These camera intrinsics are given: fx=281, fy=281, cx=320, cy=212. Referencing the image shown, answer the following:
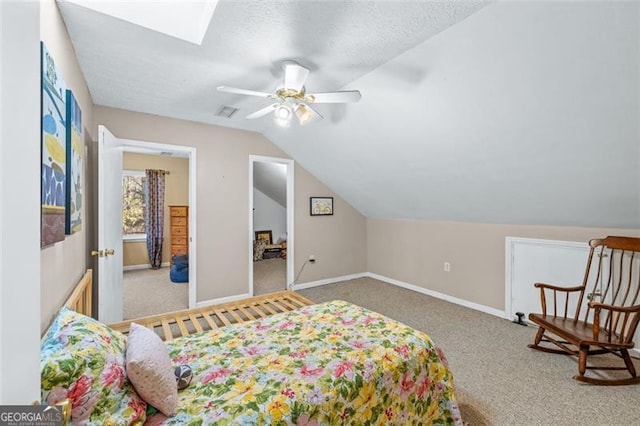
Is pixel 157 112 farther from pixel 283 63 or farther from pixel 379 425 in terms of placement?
pixel 379 425

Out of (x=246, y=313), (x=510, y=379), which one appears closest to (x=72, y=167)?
(x=246, y=313)

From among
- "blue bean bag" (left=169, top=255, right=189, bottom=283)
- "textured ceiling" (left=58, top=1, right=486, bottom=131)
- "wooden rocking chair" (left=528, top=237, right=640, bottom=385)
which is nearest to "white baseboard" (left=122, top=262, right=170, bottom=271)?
"blue bean bag" (left=169, top=255, right=189, bottom=283)

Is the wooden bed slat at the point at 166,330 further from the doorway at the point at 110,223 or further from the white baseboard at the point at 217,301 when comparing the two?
the white baseboard at the point at 217,301

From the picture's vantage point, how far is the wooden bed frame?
2121 millimetres

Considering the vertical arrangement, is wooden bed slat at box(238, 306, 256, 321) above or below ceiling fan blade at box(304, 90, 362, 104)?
below

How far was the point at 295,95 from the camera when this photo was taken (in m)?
2.10

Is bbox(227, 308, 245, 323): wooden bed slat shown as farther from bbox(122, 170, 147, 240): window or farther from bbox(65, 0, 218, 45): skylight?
bbox(122, 170, 147, 240): window

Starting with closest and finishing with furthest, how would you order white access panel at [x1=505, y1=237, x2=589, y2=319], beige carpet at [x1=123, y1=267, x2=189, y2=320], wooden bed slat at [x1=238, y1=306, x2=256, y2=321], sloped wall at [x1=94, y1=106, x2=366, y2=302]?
1. wooden bed slat at [x1=238, y1=306, x2=256, y2=321]
2. white access panel at [x1=505, y1=237, x2=589, y2=319]
3. sloped wall at [x1=94, y1=106, x2=366, y2=302]
4. beige carpet at [x1=123, y1=267, x2=189, y2=320]

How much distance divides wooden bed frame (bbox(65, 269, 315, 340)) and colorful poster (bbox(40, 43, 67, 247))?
79 cm

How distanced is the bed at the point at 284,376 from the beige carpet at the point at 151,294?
2.26 m

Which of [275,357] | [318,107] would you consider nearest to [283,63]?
[318,107]

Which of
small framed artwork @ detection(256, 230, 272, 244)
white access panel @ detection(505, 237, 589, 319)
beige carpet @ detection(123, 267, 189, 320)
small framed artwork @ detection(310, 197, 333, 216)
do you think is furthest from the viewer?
small framed artwork @ detection(256, 230, 272, 244)

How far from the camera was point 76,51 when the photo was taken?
78.8 inches

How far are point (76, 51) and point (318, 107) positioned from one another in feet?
6.55
